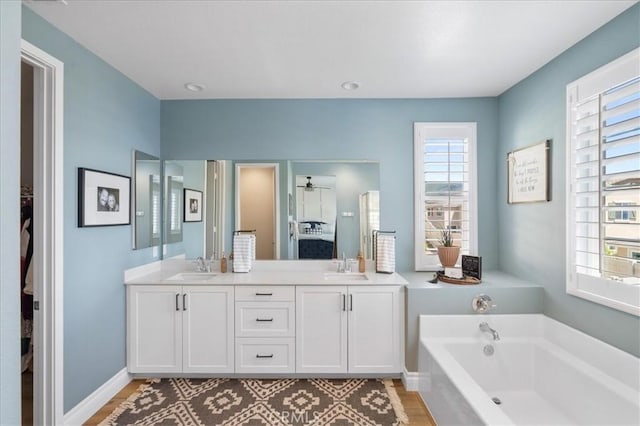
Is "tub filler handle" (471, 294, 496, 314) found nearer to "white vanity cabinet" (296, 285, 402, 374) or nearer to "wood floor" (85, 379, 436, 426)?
"white vanity cabinet" (296, 285, 402, 374)

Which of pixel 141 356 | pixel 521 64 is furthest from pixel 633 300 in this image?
pixel 141 356

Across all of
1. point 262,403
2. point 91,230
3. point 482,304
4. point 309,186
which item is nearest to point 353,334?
point 262,403

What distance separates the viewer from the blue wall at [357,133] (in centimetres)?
307

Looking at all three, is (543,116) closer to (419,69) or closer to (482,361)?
(419,69)

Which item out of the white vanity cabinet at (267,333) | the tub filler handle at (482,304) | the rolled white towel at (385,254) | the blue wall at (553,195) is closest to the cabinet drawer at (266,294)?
the white vanity cabinet at (267,333)

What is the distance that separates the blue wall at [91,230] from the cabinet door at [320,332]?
1440mm

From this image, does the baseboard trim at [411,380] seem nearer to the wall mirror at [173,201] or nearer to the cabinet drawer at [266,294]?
the cabinet drawer at [266,294]

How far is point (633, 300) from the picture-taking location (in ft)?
5.64

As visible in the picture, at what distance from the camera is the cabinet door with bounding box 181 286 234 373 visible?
258 centimetres

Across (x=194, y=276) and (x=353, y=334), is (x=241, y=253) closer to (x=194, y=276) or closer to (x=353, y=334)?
(x=194, y=276)

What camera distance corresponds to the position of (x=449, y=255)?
2840 millimetres

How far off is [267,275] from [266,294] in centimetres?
32

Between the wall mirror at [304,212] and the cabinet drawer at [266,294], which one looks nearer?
the cabinet drawer at [266,294]

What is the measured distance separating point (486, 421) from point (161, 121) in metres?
3.44
